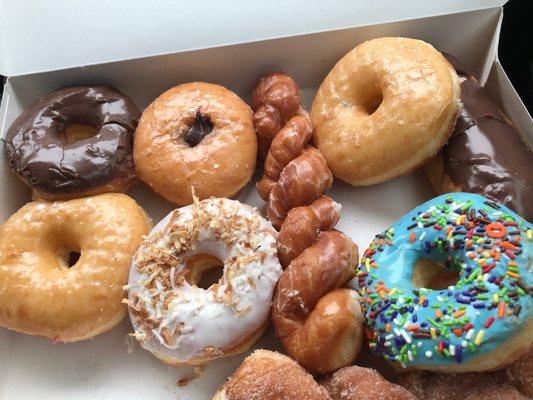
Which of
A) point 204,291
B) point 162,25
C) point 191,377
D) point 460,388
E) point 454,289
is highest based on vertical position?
point 162,25

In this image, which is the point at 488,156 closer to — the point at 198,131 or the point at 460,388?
the point at 460,388

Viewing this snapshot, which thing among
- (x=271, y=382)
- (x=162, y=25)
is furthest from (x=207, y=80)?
(x=271, y=382)

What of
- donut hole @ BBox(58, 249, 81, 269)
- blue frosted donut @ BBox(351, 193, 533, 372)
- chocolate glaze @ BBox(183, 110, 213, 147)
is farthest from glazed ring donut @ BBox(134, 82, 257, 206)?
blue frosted donut @ BBox(351, 193, 533, 372)

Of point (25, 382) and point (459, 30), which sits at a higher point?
point (459, 30)

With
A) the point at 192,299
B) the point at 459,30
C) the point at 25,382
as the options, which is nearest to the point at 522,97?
the point at 459,30

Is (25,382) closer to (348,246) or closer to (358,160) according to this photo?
(348,246)

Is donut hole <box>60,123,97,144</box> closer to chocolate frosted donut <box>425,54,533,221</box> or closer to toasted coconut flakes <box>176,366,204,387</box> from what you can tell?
toasted coconut flakes <box>176,366,204,387</box>

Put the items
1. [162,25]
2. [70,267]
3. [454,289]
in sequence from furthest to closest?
[162,25], [70,267], [454,289]
